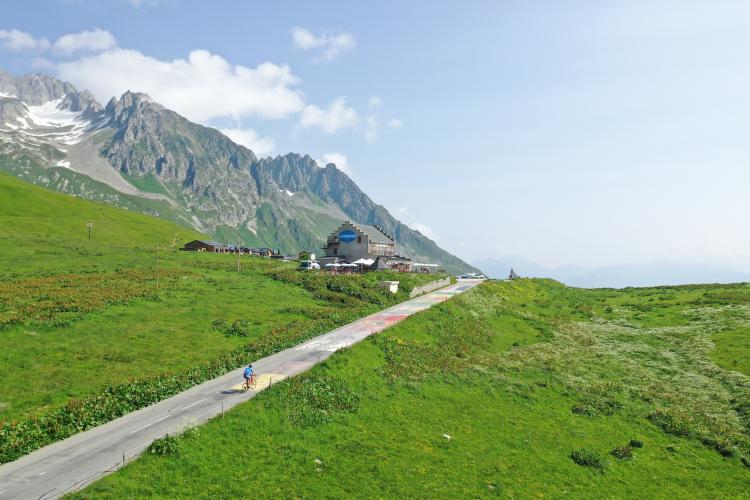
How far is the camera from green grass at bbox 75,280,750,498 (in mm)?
21234

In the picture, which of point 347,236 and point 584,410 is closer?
point 584,410

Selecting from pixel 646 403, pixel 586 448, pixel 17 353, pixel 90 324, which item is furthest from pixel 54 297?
pixel 646 403

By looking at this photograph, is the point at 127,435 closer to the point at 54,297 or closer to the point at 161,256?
the point at 54,297

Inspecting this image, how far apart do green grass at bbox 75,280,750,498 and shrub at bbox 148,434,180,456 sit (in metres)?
0.55

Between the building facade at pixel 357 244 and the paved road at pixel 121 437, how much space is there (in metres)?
78.8

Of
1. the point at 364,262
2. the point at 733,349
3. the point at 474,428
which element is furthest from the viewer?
the point at 364,262

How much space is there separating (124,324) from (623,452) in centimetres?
4537

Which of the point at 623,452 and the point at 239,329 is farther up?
the point at 239,329

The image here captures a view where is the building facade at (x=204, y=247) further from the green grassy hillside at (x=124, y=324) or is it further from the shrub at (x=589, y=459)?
the shrub at (x=589, y=459)

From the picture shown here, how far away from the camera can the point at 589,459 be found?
2541cm

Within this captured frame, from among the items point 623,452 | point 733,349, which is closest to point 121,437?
point 623,452

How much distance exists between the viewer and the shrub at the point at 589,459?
25.1m

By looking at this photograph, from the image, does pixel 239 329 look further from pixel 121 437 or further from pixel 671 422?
pixel 671 422

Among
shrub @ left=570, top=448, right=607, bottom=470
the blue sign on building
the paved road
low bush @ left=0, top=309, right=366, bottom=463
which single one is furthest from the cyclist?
the blue sign on building
